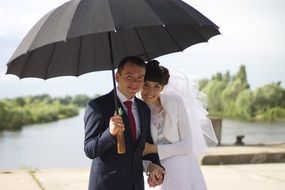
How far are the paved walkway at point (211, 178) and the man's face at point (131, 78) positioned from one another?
3585mm

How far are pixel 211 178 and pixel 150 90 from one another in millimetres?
3902

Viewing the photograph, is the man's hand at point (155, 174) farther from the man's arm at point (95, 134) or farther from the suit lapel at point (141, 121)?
the man's arm at point (95, 134)

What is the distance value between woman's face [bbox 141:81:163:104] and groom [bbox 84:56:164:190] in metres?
0.26

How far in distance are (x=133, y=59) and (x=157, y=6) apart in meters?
0.32

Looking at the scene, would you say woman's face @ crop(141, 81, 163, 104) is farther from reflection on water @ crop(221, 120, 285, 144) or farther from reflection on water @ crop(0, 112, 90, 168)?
reflection on water @ crop(221, 120, 285, 144)

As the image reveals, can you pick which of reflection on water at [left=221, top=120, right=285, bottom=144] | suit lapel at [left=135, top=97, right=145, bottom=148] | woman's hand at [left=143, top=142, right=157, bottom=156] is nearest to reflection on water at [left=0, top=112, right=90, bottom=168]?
reflection on water at [left=221, top=120, right=285, bottom=144]

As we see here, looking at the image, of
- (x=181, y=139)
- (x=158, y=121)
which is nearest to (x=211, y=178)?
(x=181, y=139)

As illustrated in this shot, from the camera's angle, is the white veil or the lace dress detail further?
the white veil

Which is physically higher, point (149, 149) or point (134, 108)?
point (134, 108)

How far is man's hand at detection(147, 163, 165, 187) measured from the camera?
107 inches

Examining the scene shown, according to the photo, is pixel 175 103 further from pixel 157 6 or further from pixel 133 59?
pixel 157 6

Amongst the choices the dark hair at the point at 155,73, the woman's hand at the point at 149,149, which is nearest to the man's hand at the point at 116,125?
the woman's hand at the point at 149,149

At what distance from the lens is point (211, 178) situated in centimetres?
645

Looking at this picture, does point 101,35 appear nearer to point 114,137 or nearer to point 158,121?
point 158,121
